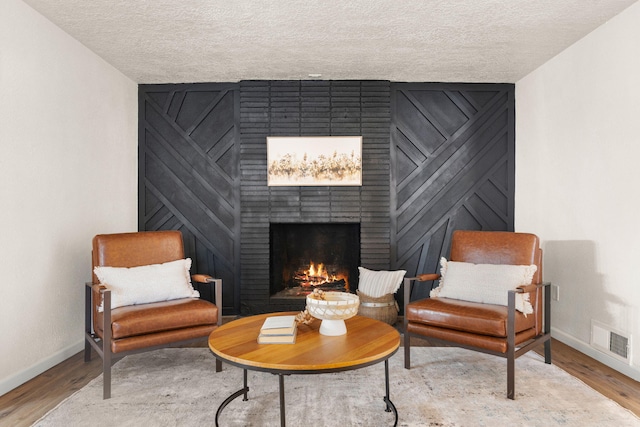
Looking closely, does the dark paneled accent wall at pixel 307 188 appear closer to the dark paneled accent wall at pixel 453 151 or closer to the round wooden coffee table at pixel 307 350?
the dark paneled accent wall at pixel 453 151

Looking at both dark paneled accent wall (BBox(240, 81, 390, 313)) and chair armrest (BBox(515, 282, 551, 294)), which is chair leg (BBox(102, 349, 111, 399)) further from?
chair armrest (BBox(515, 282, 551, 294))

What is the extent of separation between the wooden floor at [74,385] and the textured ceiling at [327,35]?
252 cm

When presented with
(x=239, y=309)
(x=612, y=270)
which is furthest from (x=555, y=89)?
(x=239, y=309)

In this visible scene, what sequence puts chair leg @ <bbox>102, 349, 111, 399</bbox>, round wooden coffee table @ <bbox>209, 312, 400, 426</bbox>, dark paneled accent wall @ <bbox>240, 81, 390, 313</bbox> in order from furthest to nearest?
dark paneled accent wall @ <bbox>240, 81, 390, 313</bbox> < chair leg @ <bbox>102, 349, 111, 399</bbox> < round wooden coffee table @ <bbox>209, 312, 400, 426</bbox>

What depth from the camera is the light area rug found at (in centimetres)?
221

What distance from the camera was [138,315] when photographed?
2.66 m

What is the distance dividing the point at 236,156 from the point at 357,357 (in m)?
3.07

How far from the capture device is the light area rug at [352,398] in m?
2.21

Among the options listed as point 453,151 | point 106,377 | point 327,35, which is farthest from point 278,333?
point 453,151

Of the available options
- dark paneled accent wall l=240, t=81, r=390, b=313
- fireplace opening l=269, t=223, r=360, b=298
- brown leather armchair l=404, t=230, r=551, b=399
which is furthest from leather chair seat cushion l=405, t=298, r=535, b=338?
fireplace opening l=269, t=223, r=360, b=298

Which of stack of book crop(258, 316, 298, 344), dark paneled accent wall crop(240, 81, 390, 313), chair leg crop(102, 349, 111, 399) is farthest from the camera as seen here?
dark paneled accent wall crop(240, 81, 390, 313)

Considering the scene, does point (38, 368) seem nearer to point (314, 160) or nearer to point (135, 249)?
point (135, 249)

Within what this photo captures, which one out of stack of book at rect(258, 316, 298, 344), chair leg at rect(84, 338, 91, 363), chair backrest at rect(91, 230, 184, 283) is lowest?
chair leg at rect(84, 338, 91, 363)

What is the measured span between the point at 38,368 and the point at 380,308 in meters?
2.82
